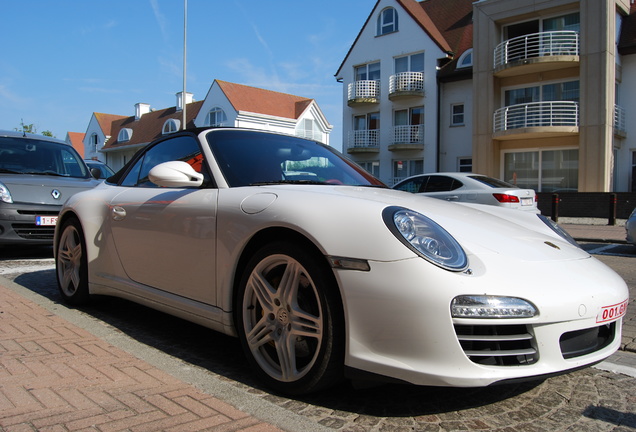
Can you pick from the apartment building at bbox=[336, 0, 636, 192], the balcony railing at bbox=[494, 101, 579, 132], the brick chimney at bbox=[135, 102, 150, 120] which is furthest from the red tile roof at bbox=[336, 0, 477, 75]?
the brick chimney at bbox=[135, 102, 150, 120]

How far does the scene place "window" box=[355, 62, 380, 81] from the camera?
93.6 feet

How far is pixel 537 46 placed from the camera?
2155 cm

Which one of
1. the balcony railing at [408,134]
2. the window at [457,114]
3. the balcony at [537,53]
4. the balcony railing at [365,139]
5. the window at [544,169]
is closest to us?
the balcony at [537,53]

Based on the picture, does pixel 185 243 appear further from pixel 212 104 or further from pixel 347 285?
pixel 212 104

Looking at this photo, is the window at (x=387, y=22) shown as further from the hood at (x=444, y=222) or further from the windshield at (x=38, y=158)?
the hood at (x=444, y=222)

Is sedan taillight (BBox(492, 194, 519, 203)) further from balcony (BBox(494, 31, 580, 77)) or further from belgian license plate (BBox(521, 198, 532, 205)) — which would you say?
balcony (BBox(494, 31, 580, 77))

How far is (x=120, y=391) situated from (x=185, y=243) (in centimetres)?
90

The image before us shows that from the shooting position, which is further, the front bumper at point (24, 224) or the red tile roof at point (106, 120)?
the red tile roof at point (106, 120)

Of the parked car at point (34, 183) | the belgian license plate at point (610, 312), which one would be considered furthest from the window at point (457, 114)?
the belgian license plate at point (610, 312)

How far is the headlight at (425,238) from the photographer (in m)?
2.21

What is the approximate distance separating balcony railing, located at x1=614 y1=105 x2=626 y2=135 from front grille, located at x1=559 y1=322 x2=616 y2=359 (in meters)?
21.3

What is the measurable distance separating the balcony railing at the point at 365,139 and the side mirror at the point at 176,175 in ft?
84.0

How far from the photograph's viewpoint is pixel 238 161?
10.6 ft

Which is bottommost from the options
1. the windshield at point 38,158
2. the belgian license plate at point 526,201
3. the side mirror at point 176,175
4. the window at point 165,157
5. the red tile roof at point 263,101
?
the belgian license plate at point 526,201
